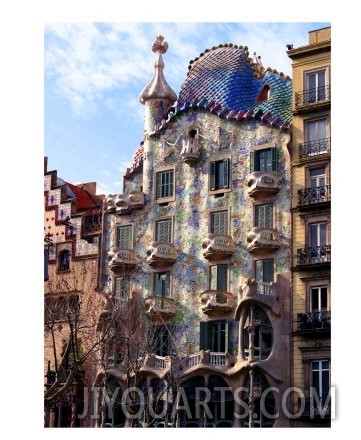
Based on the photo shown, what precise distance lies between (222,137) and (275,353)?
7.56 m

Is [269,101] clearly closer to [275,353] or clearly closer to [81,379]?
[275,353]

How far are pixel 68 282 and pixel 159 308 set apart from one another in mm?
4410

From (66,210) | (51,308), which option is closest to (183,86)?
(66,210)

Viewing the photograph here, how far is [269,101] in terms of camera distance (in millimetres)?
37000

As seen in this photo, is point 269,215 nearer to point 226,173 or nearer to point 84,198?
point 226,173

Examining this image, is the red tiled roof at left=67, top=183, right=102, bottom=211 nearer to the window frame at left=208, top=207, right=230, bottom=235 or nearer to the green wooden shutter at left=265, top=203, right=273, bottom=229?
the window frame at left=208, top=207, right=230, bottom=235

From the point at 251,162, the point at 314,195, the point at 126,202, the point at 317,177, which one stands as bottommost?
the point at 314,195

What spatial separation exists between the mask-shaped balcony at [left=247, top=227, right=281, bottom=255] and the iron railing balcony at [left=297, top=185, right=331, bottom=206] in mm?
1264

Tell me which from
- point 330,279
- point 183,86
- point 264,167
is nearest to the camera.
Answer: point 330,279

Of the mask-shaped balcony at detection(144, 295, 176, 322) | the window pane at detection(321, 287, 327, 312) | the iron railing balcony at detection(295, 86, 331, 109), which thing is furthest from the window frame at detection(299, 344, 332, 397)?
the iron railing balcony at detection(295, 86, 331, 109)

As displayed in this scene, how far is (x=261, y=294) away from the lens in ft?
112

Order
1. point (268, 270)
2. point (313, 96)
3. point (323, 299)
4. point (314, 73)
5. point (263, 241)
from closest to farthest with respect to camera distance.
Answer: point (323, 299)
point (263, 241)
point (268, 270)
point (313, 96)
point (314, 73)

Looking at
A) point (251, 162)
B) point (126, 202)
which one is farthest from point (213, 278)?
point (126, 202)

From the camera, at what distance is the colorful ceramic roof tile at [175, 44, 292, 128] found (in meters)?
36.8
